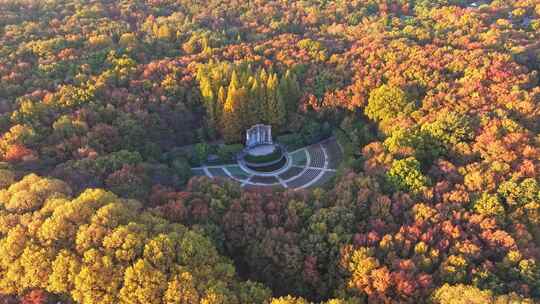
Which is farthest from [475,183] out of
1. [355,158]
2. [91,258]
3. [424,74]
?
[91,258]

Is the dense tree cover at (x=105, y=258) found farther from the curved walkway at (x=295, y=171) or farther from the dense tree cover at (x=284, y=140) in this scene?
the curved walkway at (x=295, y=171)

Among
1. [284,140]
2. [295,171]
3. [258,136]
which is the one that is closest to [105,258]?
[295,171]

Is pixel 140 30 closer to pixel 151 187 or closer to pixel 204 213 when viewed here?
pixel 151 187

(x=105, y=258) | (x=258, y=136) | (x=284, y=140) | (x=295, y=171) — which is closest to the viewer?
(x=105, y=258)

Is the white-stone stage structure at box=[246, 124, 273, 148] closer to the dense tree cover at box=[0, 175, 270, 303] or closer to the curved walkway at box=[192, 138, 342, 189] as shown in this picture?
the curved walkway at box=[192, 138, 342, 189]

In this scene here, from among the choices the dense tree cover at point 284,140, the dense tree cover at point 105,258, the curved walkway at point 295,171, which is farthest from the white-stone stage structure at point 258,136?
the dense tree cover at point 105,258

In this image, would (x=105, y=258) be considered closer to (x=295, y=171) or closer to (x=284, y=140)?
(x=295, y=171)

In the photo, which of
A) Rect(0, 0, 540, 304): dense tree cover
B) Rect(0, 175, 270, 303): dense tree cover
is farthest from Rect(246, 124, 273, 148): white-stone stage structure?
Rect(0, 175, 270, 303): dense tree cover
